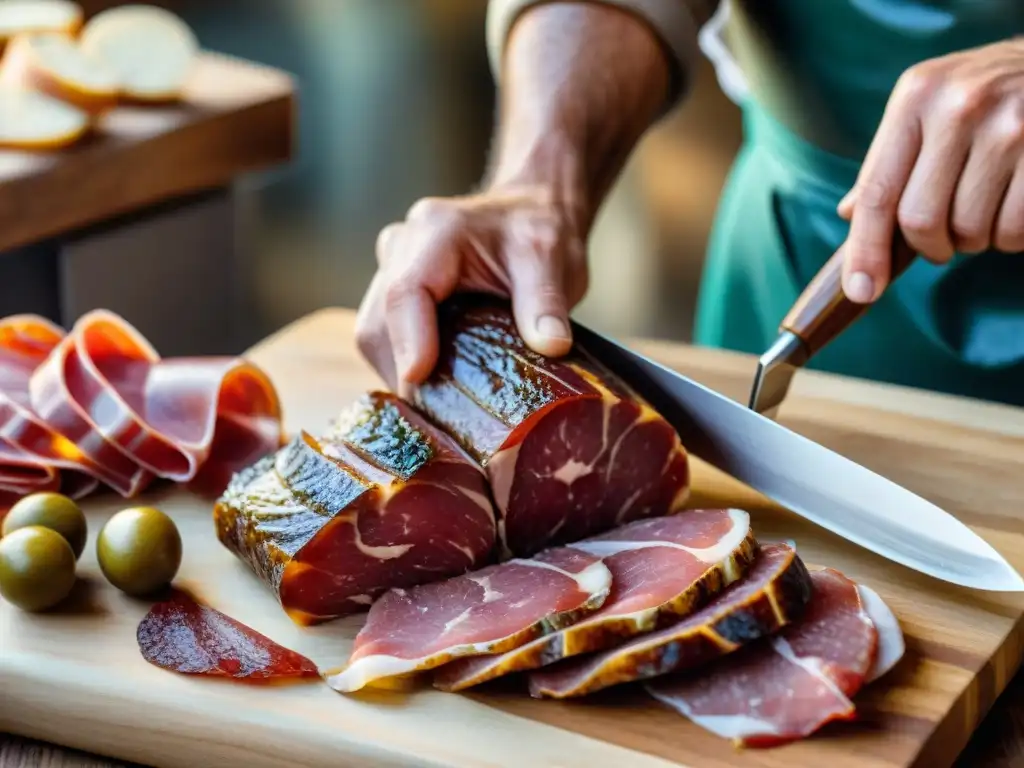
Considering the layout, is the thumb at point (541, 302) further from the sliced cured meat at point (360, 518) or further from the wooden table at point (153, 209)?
the wooden table at point (153, 209)

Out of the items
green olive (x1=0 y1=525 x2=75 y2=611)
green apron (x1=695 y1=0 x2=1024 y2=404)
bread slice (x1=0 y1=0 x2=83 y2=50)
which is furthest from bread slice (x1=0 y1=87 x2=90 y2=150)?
green apron (x1=695 y1=0 x2=1024 y2=404)

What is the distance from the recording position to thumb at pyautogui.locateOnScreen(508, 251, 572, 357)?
2396 mm

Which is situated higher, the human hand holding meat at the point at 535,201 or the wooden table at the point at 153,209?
the human hand holding meat at the point at 535,201

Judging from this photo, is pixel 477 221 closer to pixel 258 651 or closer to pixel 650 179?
pixel 258 651

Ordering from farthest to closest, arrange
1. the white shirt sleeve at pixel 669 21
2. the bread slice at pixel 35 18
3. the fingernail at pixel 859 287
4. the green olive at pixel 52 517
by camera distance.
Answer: the bread slice at pixel 35 18 < the white shirt sleeve at pixel 669 21 < the fingernail at pixel 859 287 < the green olive at pixel 52 517

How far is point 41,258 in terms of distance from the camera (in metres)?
3.58

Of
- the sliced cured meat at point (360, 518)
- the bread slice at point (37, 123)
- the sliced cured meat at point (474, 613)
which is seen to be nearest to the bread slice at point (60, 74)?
the bread slice at point (37, 123)

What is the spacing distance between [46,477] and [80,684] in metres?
0.60

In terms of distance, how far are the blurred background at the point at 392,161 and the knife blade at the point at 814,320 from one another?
262 cm

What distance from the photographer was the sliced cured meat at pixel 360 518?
2.12m

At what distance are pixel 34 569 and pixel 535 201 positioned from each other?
4.12 feet

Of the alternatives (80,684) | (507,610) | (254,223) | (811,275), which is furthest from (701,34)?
(254,223)

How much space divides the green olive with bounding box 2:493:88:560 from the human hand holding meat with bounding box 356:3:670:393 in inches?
24.6

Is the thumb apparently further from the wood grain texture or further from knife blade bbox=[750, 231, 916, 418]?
the wood grain texture
